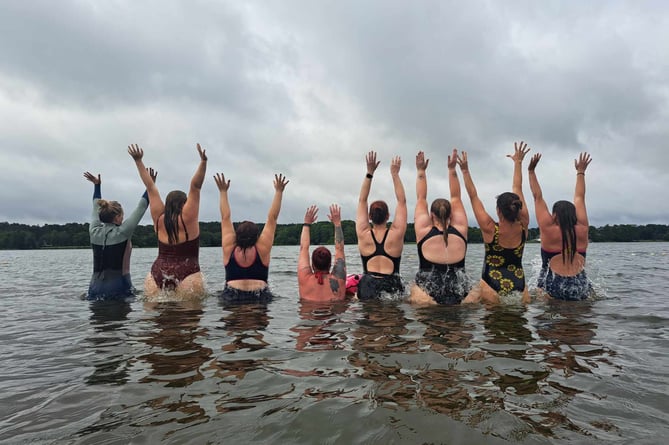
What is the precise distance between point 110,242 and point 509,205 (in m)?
8.29

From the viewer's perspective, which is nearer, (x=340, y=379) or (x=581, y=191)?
(x=340, y=379)

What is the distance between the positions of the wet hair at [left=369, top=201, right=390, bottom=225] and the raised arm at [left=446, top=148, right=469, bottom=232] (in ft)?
4.38

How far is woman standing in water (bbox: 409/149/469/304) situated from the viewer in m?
7.84

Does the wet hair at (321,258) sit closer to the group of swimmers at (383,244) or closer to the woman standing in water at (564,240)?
the group of swimmers at (383,244)

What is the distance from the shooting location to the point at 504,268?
8180 mm

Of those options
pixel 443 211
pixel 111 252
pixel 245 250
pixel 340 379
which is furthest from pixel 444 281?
pixel 111 252

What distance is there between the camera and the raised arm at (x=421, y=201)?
26.2ft

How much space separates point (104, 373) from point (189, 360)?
2.76 feet

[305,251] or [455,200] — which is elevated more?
[455,200]

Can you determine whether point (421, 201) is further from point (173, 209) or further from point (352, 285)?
point (173, 209)

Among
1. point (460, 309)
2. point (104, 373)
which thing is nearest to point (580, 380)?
point (460, 309)

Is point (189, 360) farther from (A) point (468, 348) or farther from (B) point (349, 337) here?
(A) point (468, 348)

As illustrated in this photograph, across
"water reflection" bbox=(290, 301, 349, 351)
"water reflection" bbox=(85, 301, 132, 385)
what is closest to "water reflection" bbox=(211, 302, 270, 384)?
"water reflection" bbox=(290, 301, 349, 351)

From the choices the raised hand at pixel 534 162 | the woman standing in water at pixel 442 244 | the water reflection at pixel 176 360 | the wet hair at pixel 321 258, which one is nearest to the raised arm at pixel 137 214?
the water reflection at pixel 176 360
